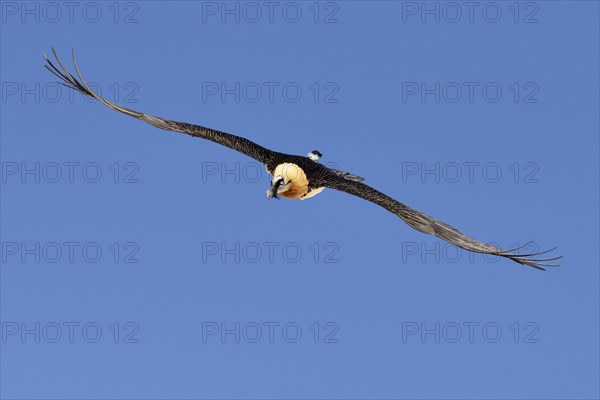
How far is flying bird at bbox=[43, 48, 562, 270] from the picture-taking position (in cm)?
2717

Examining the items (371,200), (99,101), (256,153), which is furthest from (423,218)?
(99,101)

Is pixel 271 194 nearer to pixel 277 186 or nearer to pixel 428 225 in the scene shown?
pixel 277 186

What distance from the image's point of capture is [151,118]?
3128cm

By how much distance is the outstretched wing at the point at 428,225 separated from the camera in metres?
25.7

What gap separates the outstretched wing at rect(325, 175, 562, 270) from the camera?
84.3 ft

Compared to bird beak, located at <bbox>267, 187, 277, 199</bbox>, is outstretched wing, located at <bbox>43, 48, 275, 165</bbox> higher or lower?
higher

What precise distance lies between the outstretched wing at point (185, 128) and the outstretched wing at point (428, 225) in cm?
304

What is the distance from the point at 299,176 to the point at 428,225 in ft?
14.4

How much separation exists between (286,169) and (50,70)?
8.10m

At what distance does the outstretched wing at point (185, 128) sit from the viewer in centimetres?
3027

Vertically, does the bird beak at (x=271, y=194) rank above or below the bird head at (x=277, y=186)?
below

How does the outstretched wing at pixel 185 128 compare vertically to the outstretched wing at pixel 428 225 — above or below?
above

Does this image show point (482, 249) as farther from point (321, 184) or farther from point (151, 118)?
point (151, 118)

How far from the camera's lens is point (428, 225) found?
1073 inches
